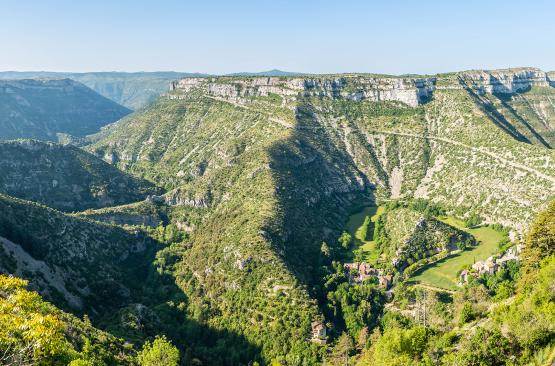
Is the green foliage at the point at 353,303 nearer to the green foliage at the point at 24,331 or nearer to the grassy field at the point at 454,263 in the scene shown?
the grassy field at the point at 454,263

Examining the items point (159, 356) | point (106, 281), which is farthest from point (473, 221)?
point (159, 356)

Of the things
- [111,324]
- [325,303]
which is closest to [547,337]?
[325,303]

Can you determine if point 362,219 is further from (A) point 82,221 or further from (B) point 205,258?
(A) point 82,221

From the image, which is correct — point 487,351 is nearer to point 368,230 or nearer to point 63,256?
point 63,256

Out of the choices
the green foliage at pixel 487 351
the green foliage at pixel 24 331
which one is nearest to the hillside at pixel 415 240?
the green foliage at pixel 487 351

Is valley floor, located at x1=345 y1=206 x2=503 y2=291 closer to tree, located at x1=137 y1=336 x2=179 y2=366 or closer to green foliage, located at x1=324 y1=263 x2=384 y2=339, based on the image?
green foliage, located at x1=324 y1=263 x2=384 y2=339

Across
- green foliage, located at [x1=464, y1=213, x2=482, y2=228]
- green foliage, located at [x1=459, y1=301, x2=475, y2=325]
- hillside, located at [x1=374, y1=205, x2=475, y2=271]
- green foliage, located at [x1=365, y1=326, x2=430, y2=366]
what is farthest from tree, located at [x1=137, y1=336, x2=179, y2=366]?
green foliage, located at [x1=464, y1=213, x2=482, y2=228]

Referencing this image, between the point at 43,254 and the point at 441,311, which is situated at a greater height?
the point at 43,254
